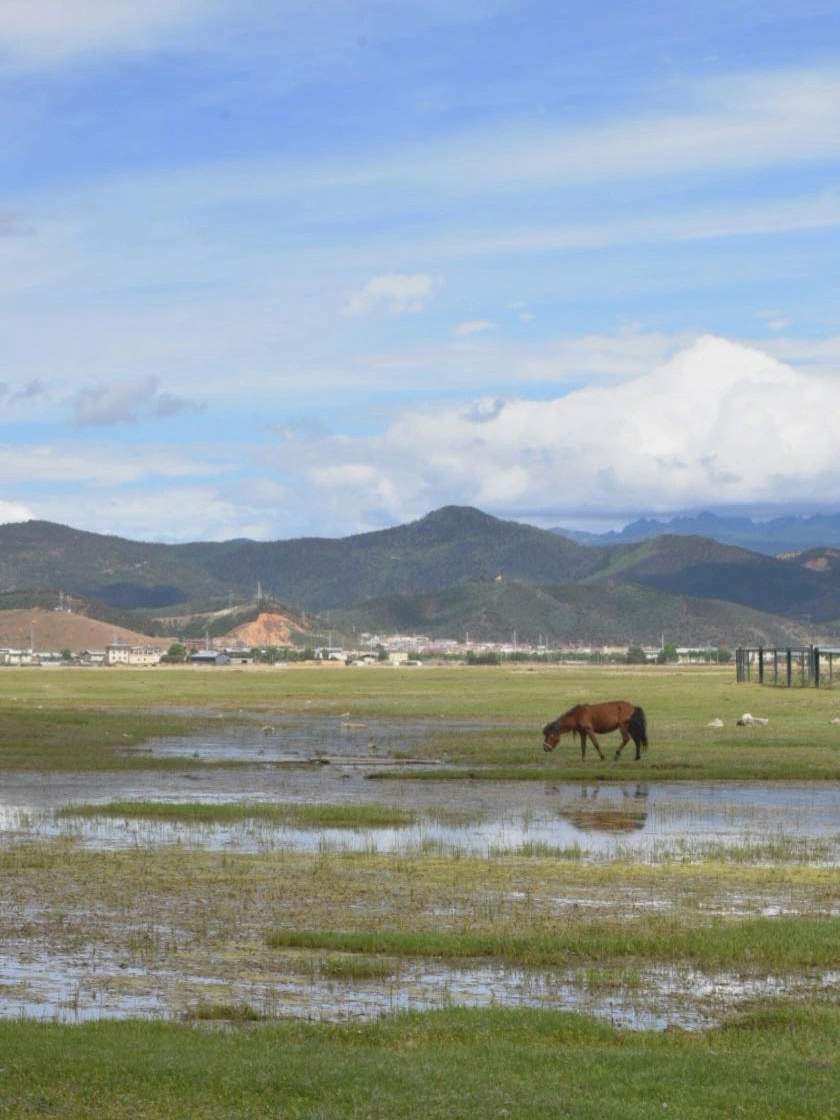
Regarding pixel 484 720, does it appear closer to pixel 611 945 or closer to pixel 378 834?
pixel 378 834

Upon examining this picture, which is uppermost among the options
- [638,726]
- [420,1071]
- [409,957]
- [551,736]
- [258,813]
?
[638,726]

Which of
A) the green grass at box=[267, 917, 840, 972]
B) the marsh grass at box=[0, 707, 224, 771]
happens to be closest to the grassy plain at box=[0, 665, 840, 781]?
the marsh grass at box=[0, 707, 224, 771]

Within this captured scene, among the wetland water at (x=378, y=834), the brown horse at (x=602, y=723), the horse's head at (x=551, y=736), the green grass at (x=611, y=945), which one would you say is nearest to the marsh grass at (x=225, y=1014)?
the wetland water at (x=378, y=834)

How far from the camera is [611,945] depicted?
667 inches

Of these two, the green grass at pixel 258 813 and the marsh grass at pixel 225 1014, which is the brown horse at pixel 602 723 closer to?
the green grass at pixel 258 813

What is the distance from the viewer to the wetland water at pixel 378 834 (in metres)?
14.8

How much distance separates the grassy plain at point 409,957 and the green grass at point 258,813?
0.21 metres

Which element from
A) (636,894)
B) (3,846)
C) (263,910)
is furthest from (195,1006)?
(3,846)

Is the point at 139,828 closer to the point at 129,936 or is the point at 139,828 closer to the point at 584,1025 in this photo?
the point at 129,936

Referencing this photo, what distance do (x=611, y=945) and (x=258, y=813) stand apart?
13.7 metres

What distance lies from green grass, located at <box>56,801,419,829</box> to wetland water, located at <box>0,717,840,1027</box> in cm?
53

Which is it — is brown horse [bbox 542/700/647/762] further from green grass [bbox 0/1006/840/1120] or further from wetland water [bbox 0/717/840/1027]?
green grass [bbox 0/1006/840/1120]

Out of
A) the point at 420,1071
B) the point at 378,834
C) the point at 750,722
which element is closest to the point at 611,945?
the point at 420,1071

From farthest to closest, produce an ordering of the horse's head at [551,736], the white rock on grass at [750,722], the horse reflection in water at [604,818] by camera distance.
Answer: the white rock on grass at [750,722], the horse's head at [551,736], the horse reflection in water at [604,818]
